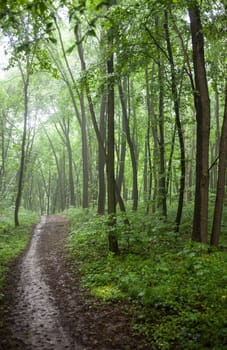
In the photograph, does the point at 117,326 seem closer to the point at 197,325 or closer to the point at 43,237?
the point at 197,325

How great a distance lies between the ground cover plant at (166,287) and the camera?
17.9 feet

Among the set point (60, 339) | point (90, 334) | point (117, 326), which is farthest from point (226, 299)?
point (60, 339)

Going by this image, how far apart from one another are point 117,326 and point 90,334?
548 millimetres

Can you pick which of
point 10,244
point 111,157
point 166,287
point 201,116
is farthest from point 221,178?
point 10,244

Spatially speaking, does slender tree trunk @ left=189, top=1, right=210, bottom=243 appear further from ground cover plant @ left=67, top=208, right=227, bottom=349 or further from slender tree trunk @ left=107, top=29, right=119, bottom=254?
slender tree trunk @ left=107, top=29, right=119, bottom=254

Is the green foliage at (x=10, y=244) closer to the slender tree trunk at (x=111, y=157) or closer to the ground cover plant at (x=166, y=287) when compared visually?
the ground cover plant at (x=166, y=287)

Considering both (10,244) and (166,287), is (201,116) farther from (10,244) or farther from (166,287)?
(10,244)

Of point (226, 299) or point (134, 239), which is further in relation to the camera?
point (134, 239)

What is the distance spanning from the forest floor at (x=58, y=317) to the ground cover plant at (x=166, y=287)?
323 millimetres

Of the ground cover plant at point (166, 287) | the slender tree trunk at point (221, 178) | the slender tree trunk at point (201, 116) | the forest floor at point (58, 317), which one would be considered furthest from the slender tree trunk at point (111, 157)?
the slender tree trunk at point (221, 178)

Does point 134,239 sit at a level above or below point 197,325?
above

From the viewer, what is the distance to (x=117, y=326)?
6.24 meters

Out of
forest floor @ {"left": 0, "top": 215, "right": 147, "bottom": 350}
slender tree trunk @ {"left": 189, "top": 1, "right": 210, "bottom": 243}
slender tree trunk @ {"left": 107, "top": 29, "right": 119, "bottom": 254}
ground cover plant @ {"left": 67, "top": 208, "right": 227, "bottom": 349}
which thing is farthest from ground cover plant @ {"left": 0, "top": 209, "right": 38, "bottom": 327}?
slender tree trunk @ {"left": 189, "top": 1, "right": 210, "bottom": 243}

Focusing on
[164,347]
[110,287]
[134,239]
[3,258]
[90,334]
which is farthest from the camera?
[3,258]
